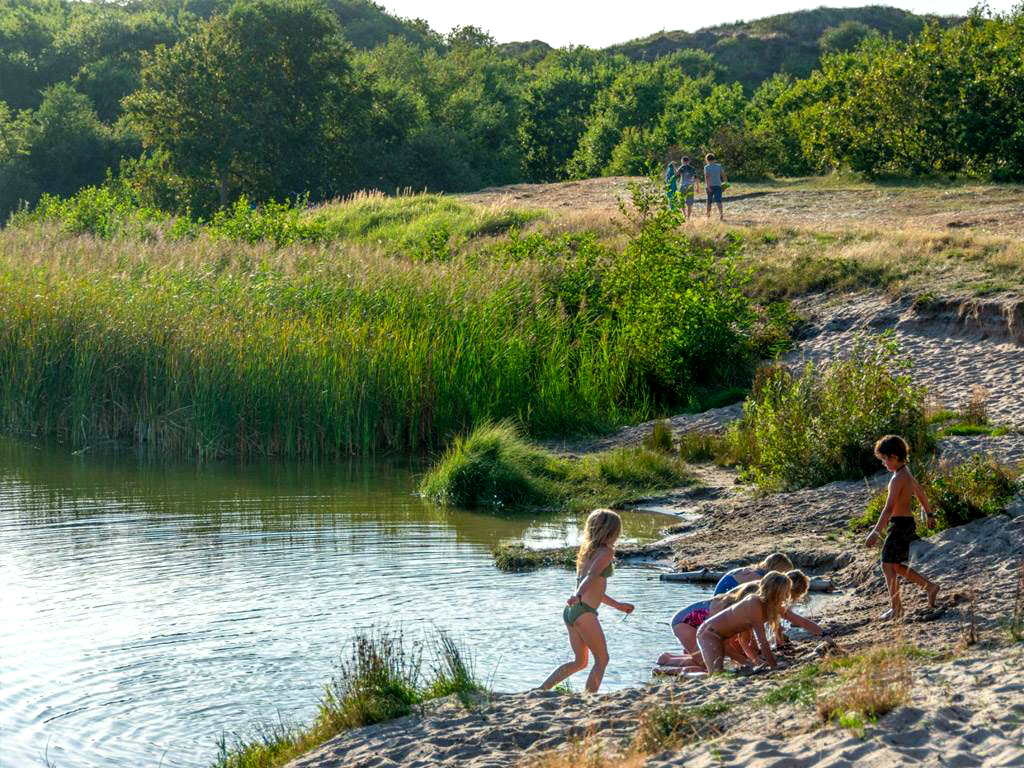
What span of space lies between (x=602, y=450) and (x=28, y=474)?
7602mm

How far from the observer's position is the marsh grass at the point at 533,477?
15914mm

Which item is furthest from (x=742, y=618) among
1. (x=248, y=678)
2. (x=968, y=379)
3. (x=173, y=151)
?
(x=173, y=151)

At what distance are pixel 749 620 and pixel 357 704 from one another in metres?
2.56

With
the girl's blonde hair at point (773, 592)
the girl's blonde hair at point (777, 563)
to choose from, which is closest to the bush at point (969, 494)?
the girl's blonde hair at point (777, 563)

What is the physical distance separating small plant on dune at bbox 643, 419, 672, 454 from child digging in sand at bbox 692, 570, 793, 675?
9.23 metres

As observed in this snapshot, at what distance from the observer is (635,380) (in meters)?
21.4

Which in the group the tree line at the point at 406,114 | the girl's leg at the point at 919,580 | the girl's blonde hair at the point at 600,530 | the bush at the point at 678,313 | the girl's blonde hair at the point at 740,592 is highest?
the tree line at the point at 406,114

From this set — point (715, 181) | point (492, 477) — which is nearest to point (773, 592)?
point (492, 477)

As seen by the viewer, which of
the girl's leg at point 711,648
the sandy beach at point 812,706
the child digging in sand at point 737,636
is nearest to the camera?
the sandy beach at point 812,706

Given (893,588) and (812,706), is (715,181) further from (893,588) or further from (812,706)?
(812,706)

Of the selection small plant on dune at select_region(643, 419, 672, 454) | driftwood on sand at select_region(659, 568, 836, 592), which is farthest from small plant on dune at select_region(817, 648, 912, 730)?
small plant on dune at select_region(643, 419, 672, 454)

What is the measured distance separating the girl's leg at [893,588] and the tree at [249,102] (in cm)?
3976

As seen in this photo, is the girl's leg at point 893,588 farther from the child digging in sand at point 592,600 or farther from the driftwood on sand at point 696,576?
the child digging in sand at point 592,600

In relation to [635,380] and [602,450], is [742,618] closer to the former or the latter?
[602,450]
